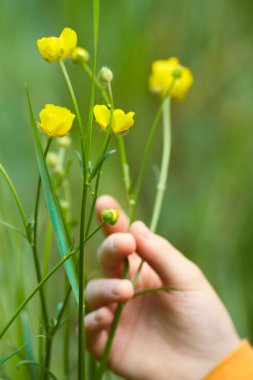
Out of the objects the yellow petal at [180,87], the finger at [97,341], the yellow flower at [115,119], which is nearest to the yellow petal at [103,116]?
the yellow flower at [115,119]

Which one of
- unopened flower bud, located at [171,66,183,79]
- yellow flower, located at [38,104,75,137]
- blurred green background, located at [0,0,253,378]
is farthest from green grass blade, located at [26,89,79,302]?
blurred green background, located at [0,0,253,378]

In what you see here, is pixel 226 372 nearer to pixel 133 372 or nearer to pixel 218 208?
pixel 133 372

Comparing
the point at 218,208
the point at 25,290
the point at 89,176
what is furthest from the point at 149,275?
the point at 218,208

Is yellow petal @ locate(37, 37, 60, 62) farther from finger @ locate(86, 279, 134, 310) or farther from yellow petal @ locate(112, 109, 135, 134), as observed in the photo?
finger @ locate(86, 279, 134, 310)

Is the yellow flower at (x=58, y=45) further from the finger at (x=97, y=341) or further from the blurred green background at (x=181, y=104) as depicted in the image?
the blurred green background at (x=181, y=104)

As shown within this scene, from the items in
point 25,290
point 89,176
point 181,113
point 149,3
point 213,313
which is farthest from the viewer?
point 181,113

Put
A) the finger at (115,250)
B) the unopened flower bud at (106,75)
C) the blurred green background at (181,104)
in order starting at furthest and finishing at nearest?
the blurred green background at (181,104) → the finger at (115,250) → the unopened flower bud at (106,75)
